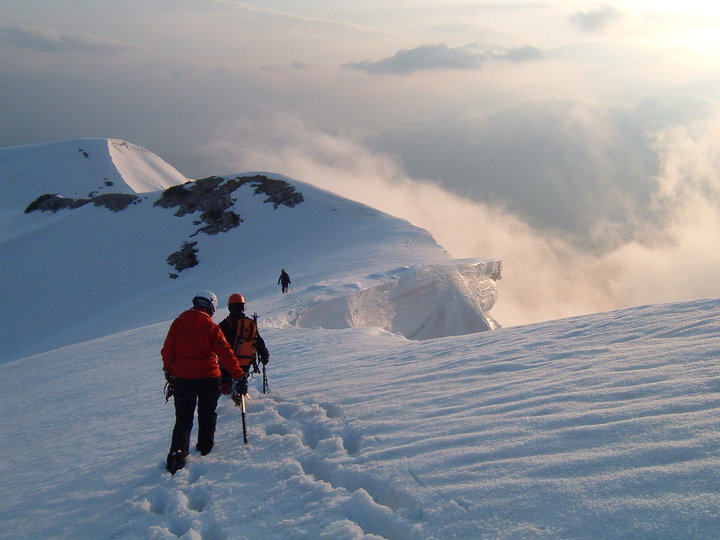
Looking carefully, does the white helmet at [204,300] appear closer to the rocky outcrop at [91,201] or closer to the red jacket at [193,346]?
the red jacket at [193,346]

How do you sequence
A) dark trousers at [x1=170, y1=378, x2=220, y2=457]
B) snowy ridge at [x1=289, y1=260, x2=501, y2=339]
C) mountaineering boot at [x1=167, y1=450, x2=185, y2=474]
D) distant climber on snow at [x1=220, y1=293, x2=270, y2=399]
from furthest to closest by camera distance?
snowy ridge at [x1=289, y1=260, x2=501, y2=339] < distant climber on snow at [x1=220, y1=293, x2=270, y2=399] < dark trousers at [x1=170, y1=378, x2=220, y2=457] < mountaineering boot at [x1=167, y1=450, x2=185, y2=474]

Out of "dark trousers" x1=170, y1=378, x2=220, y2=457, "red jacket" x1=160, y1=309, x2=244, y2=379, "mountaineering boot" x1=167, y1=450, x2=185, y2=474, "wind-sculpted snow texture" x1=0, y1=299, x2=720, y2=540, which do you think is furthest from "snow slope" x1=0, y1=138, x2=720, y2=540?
"red jacket" x1=160, y1=309, x2=244, y2=379

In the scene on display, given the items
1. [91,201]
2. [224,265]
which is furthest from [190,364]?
[91,201]

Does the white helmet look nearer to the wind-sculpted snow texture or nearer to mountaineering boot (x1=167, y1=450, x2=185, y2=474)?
mountaineering boot (x1=167, y1=450, x2=185, y2=474)

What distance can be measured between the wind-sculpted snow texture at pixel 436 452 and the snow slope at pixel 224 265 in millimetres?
10614

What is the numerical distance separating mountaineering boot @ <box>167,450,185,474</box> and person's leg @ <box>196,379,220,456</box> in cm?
39

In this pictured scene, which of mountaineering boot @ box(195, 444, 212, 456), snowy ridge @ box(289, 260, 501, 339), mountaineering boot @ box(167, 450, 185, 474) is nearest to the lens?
mountaineering boot @ box(167, 450, 185, 474)

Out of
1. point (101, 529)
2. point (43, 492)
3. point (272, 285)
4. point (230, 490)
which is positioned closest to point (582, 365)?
point (230, 490)

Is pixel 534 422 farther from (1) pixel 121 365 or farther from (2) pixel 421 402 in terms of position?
(1) pixel 121 365

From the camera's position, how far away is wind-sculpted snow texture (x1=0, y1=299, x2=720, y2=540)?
15.4 feet

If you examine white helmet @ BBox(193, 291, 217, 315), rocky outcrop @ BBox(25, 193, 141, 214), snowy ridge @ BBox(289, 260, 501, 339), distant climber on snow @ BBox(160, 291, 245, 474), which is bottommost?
snowy ridge @ BBox(289, 260, 501, 339)

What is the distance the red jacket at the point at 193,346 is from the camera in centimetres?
686

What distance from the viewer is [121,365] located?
48.4 feet

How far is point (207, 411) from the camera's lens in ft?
23.4
